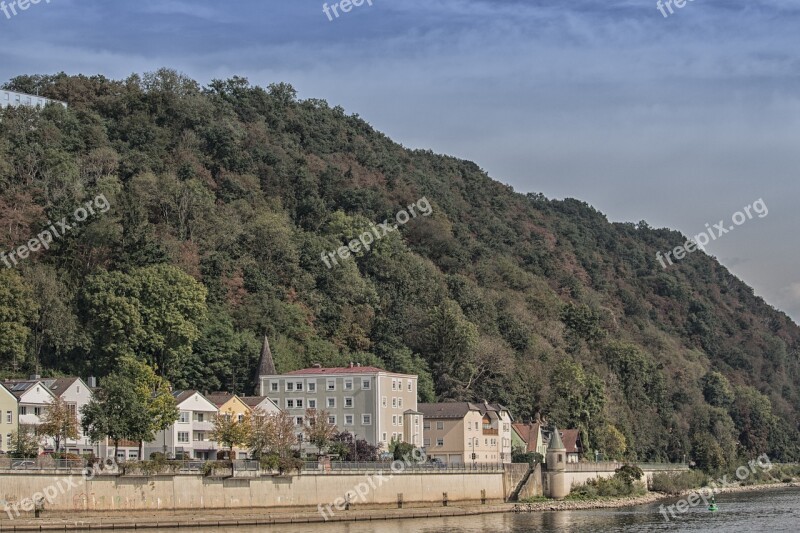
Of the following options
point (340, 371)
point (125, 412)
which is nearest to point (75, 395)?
point (125, 412)

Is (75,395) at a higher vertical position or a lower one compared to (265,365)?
lower

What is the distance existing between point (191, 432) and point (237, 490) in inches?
822

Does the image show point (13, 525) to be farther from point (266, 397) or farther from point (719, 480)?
point (719, 480)

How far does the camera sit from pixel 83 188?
422 ft

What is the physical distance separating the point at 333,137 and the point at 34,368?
99097 mm

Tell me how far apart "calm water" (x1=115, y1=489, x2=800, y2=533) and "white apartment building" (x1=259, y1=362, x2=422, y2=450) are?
19.3 meters

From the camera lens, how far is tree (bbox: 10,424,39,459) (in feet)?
272

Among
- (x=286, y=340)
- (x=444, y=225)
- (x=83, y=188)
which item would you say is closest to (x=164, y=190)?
(x=83, y=188)

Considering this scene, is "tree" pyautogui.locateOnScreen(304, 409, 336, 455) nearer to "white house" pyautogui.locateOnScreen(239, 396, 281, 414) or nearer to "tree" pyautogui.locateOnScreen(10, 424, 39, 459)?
"white house" pyautogui.locateOnScreen(239, 396, 281, 414)

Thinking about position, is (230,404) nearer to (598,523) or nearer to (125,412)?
(125,412)

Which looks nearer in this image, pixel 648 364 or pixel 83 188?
pixel 83 188

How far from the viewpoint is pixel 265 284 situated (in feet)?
429

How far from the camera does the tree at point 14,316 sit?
10388 centimetres

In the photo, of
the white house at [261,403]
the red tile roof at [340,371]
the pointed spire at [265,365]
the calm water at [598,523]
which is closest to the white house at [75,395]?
the white house at [261,403]
